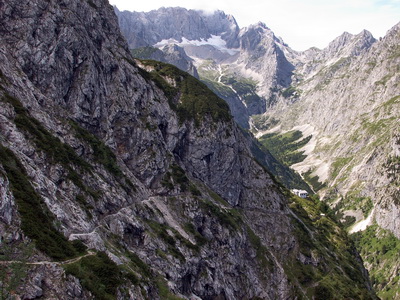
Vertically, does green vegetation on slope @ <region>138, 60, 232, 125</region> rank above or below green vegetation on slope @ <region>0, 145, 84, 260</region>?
above

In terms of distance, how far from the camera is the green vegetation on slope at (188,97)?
15988 centimetres

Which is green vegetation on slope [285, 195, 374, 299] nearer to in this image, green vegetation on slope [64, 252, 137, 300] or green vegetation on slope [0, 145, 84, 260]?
green vegetation on slope [64, 252, 137, 300]

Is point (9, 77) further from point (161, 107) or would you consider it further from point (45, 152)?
point (161, 107)

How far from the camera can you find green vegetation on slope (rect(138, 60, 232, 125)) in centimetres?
15988

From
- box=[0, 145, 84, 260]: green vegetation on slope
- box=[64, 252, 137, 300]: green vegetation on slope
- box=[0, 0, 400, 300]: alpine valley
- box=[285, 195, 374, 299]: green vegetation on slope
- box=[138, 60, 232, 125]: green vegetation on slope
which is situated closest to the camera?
box=[0, 145, 84, 260]: green vegetation on slope

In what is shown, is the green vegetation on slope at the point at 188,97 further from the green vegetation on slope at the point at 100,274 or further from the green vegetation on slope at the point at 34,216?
the green vegetation on slope at the point at 100,274

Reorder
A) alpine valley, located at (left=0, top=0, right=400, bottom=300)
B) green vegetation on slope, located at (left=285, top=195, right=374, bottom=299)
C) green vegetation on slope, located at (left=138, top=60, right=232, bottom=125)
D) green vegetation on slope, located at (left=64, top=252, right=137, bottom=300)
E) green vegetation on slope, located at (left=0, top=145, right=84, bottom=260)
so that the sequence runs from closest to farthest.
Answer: green vegetation on slope, located at (left=0, top=145, right=84, bottom=260) → green vegetation on slope, located at (left=64, top=252, right=137, bottom=300) → alpine valley, located at (left=0, top=0, right=400, bottom=300) → green vegetation on slope, located at (left=285, top=195, right=374, bottom=299) → green vegetation on slope, located at (left=138, top=60, right=232, bottom=125)

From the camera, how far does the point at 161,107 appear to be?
14888 centimetres

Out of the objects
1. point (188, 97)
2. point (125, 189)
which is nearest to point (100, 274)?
point (125, 189)

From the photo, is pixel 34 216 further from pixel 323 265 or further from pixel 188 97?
pixel 323 265

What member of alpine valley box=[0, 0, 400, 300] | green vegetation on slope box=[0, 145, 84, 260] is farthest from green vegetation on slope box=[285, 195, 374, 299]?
green vegetation on slope box=[0, 145, 84, 260]

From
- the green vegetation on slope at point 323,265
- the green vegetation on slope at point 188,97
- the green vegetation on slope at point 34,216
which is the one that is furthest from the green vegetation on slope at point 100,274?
the green vegetation on slope at point 188,97

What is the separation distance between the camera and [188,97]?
16562 centimetres

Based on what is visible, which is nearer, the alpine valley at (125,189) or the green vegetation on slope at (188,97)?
the alpine valley at (125,189)
